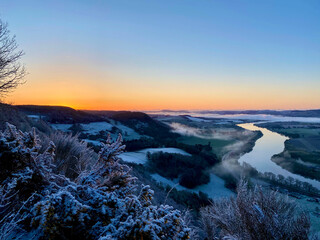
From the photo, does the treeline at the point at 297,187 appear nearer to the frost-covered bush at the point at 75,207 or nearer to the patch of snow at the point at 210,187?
the patch of snow at the point at 210,187

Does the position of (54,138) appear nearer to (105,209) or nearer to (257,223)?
(105,209)

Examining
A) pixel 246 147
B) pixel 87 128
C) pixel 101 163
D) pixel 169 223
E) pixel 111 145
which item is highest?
pixel 111 145

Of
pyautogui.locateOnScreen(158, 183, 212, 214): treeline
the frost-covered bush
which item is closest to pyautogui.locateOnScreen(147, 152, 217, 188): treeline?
pyautogui.locateOnScreen(158, 183, 212, 214): treeline

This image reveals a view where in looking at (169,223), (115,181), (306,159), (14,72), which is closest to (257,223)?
(169,223)

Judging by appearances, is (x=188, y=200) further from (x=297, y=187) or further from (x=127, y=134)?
(x=127, y=134)

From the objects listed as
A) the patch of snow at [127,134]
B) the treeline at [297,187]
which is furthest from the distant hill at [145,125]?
the treeline at [297,187]

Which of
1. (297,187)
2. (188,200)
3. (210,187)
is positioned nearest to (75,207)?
(188,200)
